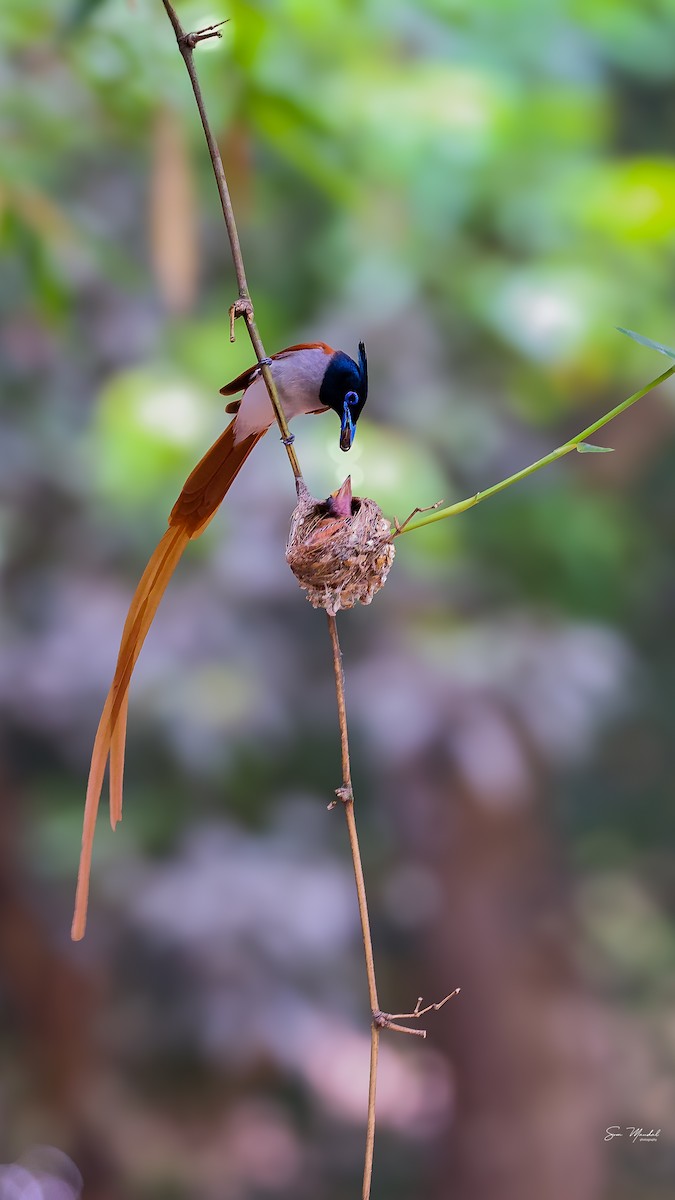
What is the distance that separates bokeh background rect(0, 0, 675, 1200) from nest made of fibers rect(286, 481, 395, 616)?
3.81ft

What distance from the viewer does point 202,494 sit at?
501 millimetres

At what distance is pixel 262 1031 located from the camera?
187 centimetres

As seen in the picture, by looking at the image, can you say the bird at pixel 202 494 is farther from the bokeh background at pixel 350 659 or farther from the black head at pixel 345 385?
the bokeh background at pixel 350 659

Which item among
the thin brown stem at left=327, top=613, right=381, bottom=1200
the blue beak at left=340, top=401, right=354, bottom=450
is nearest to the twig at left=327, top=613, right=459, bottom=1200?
the thin brown stem at left=327, top=613, right=381, bottom=1200

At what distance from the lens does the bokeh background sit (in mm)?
1791

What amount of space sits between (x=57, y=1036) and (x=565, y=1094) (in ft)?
2.93

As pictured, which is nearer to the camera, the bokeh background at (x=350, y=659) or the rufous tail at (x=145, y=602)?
the rufous tail at (x=145, y=602)

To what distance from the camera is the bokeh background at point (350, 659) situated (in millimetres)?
1791

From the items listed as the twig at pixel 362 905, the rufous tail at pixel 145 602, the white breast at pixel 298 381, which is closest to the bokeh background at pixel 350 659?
the white breast at pixel 298 381

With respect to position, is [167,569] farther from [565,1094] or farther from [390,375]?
[565,1094]

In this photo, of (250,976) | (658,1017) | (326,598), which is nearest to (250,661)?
(250,976)

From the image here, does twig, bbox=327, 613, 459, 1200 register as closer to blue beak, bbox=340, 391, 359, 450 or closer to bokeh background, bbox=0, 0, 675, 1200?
blue beak, bbox=340, 391, 359, 450

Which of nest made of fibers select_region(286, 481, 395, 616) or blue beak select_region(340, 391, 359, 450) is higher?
blue beak select_region(340, 391, 359, 450)

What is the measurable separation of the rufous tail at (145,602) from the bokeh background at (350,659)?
3.81 ft
